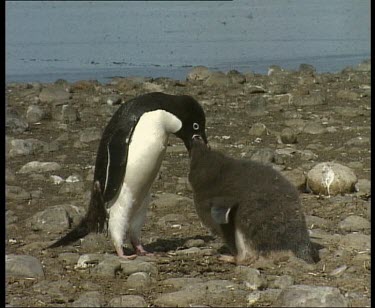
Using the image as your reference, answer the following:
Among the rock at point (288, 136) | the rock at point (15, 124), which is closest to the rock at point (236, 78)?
the rock at point (15, 124)

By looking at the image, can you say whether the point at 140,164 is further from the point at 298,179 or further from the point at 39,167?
the point at 39,167

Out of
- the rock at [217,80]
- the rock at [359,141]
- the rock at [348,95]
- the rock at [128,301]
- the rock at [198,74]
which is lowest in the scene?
the rock at [128,301]

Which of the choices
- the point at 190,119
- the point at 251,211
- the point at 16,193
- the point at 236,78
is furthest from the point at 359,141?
the point at 236,78

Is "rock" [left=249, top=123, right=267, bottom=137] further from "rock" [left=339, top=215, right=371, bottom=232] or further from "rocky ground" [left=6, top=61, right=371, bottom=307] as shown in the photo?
"rock" [left=339, top=215, right=371, bottom=232]

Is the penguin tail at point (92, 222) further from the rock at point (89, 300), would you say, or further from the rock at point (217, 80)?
the rock at point (217, 80)

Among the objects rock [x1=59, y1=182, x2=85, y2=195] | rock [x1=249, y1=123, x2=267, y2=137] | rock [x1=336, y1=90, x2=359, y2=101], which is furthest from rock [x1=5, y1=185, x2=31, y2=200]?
rock [x1=336, y1=90, x2=359, y2=101]

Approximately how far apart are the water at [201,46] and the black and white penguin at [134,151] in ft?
18.4

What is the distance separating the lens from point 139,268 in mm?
3924

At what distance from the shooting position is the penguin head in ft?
14.1

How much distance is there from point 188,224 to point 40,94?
18.4 ft

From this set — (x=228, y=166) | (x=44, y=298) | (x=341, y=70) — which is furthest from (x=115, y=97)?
(x=44, y=298)

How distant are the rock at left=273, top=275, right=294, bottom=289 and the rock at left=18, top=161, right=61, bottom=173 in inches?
123

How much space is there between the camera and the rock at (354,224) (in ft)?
15.1

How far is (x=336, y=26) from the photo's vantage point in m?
15.2
